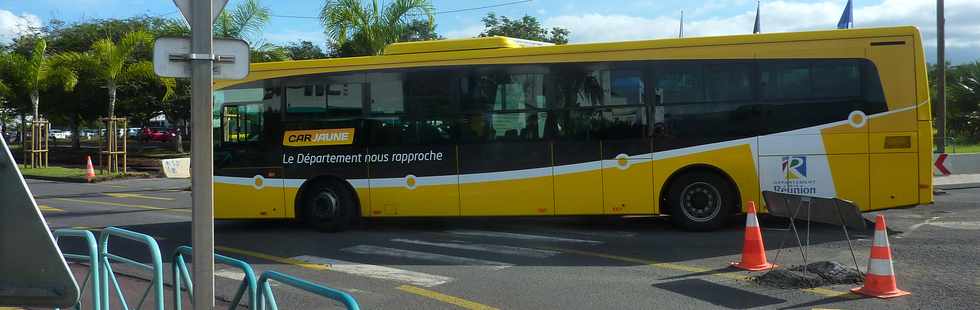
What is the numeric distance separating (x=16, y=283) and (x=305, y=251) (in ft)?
25.1

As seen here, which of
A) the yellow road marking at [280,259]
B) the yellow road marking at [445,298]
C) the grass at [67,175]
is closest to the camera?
the yellow road marking at [445,298]

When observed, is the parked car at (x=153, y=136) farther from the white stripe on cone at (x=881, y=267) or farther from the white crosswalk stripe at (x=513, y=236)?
the white stripe on cone at (x=881, y=267)

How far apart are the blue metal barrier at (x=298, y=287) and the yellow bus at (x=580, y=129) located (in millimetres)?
7561

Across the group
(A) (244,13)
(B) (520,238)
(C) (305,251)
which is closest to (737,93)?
(B) (520,238)

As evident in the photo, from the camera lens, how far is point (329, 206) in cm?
1205

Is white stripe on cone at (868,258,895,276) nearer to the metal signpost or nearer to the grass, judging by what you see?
the metal signpost

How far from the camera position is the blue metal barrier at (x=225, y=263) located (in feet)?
13.9

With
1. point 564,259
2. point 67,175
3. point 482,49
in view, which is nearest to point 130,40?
point 67,175

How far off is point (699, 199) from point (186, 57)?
848 centimetres

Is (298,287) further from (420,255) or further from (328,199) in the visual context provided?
(328,199)

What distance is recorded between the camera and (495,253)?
32.4 feet

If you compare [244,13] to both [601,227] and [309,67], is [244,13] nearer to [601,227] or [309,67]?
[309,67]

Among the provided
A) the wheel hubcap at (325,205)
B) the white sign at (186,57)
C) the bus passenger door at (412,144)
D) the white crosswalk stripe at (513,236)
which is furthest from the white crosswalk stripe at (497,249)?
the white sign at (186,57)

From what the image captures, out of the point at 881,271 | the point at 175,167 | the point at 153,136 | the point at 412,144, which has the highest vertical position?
the point at 153,136
